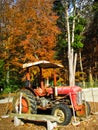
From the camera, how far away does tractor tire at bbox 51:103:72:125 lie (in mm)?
13195

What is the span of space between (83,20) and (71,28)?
2.07 m

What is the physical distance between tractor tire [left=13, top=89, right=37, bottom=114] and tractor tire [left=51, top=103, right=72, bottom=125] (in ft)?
3.87

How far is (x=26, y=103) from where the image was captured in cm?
1472

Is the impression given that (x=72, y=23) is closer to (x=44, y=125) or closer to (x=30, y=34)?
(x=30, y=34)

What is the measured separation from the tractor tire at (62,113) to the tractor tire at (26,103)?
1181mm

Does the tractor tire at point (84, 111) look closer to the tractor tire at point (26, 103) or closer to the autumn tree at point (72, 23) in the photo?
the tractor tire at point (26, 103)

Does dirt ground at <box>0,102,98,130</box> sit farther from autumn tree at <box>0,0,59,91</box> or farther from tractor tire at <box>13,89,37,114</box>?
autumn tree at <box>0,0,59,91</box>

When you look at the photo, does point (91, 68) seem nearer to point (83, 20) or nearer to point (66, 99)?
point (83, 20)

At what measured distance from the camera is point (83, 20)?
43062 mm

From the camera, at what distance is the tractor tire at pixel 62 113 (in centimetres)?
1320

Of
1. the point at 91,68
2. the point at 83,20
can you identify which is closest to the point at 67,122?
the point at 83,20

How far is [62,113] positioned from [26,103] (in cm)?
190

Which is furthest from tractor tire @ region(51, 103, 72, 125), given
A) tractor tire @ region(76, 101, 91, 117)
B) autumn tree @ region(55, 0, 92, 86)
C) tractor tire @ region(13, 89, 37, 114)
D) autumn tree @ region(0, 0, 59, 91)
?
autumn tree @ region(55, 0, 92, 86)

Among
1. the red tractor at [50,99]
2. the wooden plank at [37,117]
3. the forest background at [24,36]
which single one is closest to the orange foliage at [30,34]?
the forest background at [24,36]
